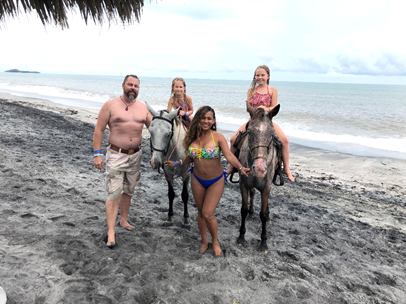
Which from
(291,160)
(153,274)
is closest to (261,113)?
(153,274)

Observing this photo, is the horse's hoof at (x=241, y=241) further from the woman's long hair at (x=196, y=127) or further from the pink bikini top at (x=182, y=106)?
the pink bikini top at (x=182, y=106)

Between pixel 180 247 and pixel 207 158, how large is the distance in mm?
1521

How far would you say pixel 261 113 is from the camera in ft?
11.9

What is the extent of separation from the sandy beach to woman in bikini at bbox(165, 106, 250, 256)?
2.93ft

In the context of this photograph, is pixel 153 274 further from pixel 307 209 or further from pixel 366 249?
pixel 307 209

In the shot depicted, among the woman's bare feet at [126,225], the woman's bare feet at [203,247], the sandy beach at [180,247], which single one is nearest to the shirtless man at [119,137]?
the woman's bare feet at [126,225]

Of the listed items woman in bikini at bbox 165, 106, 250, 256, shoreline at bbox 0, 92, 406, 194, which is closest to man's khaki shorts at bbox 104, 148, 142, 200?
woman in bikini at bbox 165, 106, 250, 256

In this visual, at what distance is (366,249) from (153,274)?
11.5ft

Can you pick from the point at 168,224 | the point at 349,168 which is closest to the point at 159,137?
the point at 168,224

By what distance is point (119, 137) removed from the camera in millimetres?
4047

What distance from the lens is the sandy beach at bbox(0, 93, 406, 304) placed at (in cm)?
324

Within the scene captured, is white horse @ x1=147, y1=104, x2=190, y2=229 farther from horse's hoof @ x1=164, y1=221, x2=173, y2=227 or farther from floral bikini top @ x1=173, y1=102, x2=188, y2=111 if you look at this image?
floral bikini top @ x1=173, y1=102, x2=188, y2=111

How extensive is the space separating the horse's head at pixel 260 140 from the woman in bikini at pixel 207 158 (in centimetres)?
26

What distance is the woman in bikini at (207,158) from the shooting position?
3607 millimetres
